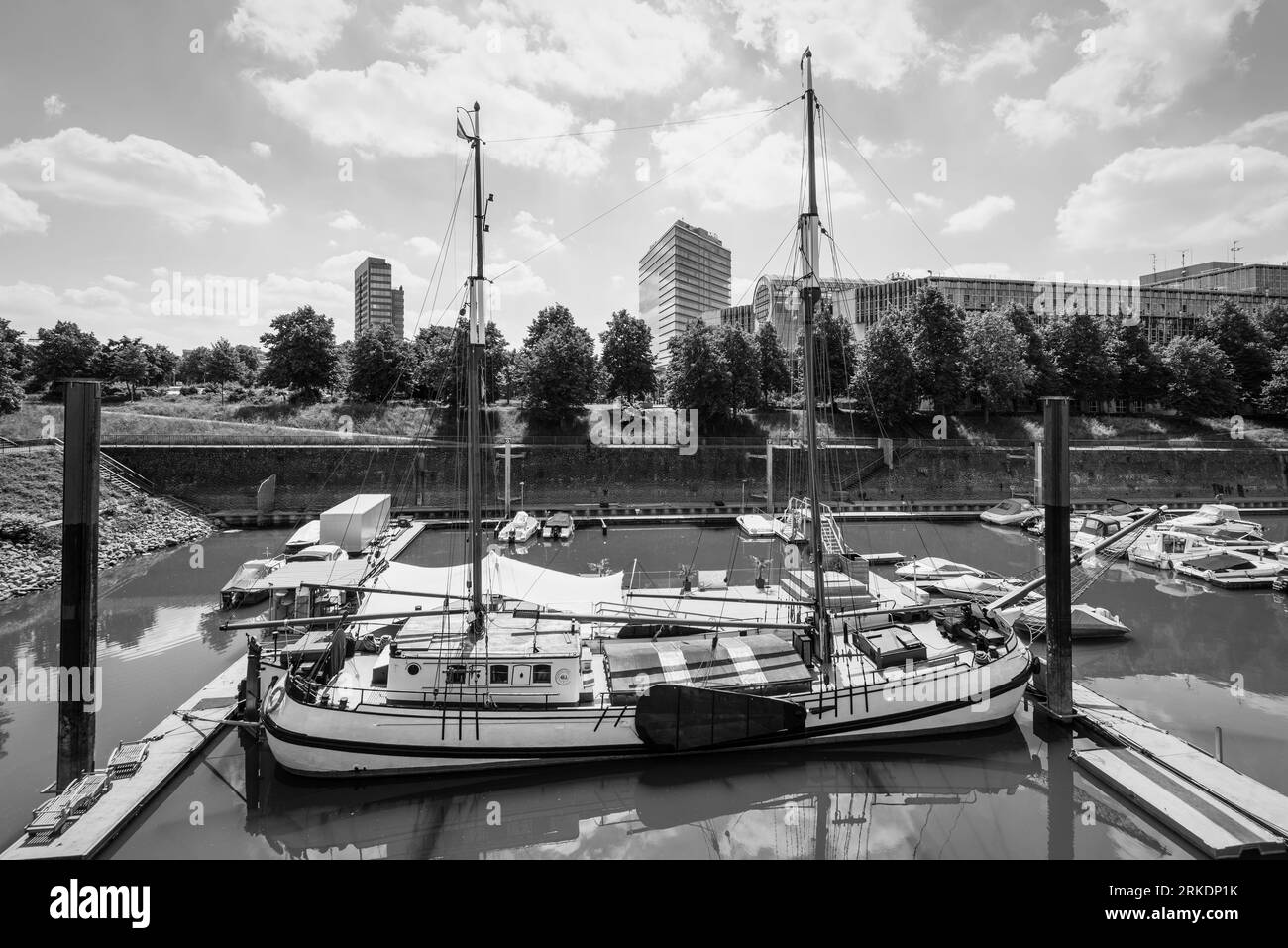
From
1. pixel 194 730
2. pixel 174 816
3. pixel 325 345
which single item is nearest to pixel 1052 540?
pixel 174 816

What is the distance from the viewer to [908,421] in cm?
5341

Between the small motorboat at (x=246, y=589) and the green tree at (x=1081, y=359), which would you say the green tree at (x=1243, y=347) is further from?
the small motorboat at (x=246, y=589)

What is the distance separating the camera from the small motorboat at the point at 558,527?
3525 centimetres

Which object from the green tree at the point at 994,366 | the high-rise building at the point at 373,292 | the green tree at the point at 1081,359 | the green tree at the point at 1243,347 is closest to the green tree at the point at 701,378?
the green tree at the point at 994,366

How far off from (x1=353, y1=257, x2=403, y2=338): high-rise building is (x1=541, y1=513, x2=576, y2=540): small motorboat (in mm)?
151320

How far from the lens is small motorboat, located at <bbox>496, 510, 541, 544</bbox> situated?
34.2 metres

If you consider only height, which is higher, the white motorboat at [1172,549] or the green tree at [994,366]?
the green tree at [994,366]

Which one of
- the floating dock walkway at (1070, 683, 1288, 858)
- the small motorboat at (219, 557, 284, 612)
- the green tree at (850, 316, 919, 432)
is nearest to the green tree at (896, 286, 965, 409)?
the green tree at (850, 316, 919, 432)

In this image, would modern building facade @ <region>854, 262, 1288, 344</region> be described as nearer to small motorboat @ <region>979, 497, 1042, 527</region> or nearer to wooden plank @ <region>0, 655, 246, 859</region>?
small motorboat @ <region>979, 497, 1042, 527</region>

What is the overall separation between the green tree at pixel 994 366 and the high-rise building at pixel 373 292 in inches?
5920

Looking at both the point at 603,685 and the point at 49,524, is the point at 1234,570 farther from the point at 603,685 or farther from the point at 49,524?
the point at 49,524

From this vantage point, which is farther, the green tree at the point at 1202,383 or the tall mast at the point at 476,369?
the green tree at the point at 1202,383

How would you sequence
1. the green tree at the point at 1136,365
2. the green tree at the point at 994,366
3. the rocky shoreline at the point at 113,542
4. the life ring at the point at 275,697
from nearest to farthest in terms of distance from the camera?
the life ring at the point at 275,697 < the rocky shoreline at the point at 113,542 < the green tree at the point at 994,366 < the green tree at the point at 1136,365
